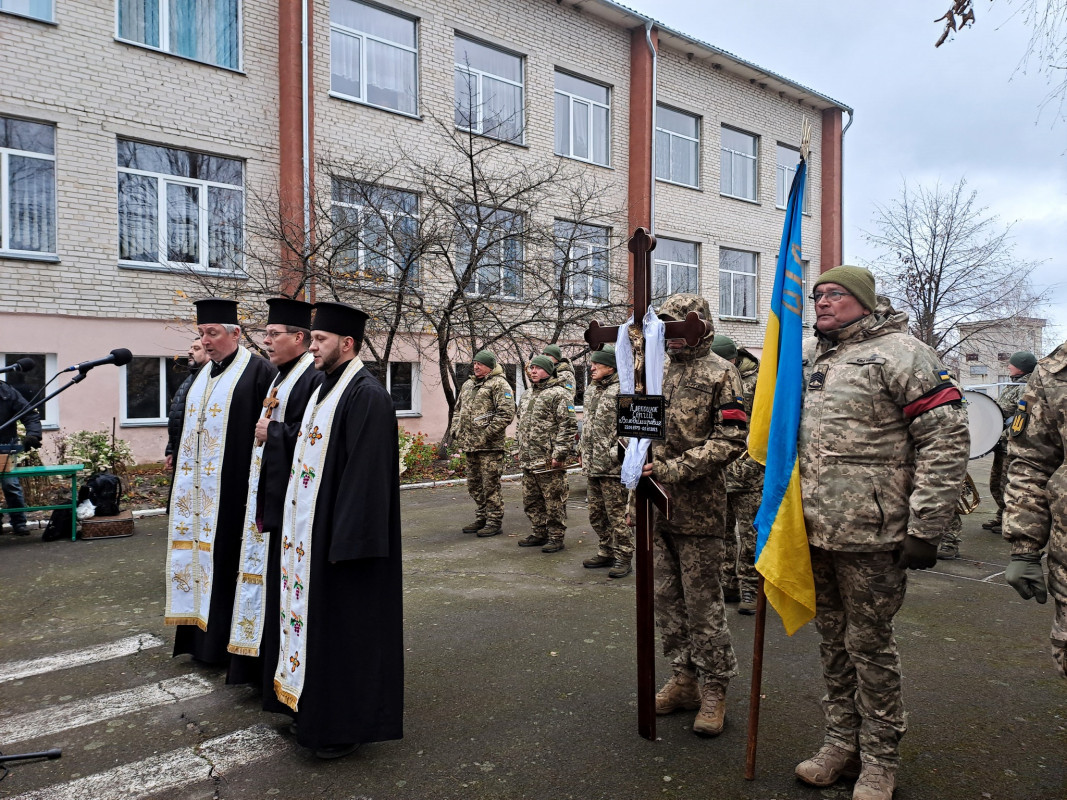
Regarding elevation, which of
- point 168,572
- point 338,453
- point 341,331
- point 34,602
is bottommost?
point 34,602

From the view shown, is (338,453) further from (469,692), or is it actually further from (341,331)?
(469,692)

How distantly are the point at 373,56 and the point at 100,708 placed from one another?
14906 mm

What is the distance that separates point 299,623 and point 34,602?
3965 millimetres

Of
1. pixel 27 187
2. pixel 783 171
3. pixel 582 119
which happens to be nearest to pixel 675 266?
pixel 582 119

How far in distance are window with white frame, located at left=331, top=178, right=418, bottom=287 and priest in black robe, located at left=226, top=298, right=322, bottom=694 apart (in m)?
8.54

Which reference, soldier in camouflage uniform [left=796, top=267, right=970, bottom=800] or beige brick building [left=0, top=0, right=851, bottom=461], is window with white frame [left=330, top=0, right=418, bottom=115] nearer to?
beige brick building [left=0, top=0, right=851, bottom=461]

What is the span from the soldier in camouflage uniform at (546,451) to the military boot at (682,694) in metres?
3.95

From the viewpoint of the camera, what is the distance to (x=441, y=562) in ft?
24.9

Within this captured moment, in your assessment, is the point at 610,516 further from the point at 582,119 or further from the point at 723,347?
the point at 582,119

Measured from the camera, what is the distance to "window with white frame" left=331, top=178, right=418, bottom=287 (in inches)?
527

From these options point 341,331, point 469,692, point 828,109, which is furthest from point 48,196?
point 828,109

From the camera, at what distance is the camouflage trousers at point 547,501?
8180 millimetres

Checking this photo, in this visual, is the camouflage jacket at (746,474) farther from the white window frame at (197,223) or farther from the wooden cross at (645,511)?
the white window frame at (197,223)

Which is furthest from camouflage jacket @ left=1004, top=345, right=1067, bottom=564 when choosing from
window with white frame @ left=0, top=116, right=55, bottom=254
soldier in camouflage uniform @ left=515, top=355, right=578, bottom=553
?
window with white frame @ left=0, top=116, right=55, bottom=254
